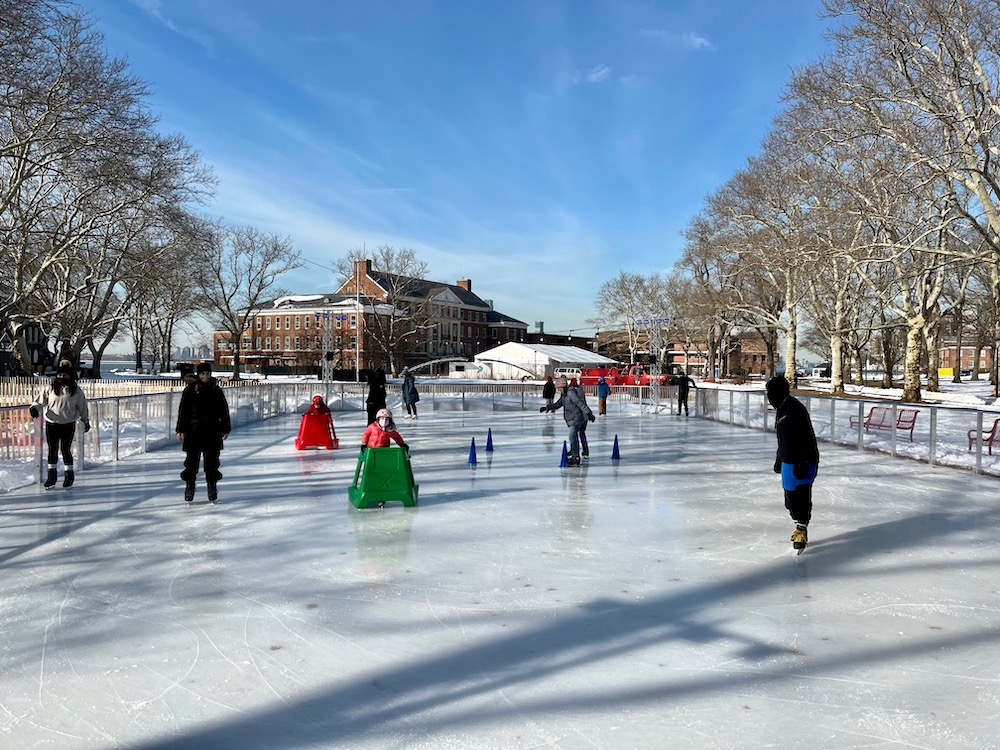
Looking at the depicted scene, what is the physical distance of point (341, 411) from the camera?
29.0 m

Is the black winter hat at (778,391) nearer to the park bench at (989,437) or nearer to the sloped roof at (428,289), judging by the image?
the park bench at (989,437)

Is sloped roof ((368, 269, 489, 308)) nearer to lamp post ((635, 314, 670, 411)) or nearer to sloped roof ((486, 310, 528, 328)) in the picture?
sloped roof ((486, 310, 528, 328))

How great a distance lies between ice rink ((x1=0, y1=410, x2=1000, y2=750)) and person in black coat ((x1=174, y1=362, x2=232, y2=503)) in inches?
21.6

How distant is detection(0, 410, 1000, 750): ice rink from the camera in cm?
336

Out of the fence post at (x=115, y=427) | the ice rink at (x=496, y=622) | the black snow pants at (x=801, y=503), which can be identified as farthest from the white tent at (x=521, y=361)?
the black snow pants at (x=801, y=503)

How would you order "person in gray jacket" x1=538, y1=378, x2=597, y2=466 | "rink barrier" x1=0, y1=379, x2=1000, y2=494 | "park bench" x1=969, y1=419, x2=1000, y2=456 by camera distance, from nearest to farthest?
"rink barrier" x1=0, y1=379, x2=1000, y2=494
"person in gray jacket" x1=538, y1=378, x2=597, y2=466
"park bench" x1=969, y1=419, x2=1000, y2=456

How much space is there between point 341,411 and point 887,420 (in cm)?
1957

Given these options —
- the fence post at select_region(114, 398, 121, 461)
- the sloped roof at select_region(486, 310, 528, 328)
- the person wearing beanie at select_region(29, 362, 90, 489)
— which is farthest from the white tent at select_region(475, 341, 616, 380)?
the person wearing beanie at select_region(29, 362, 90, 489)

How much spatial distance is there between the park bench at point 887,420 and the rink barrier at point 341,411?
0.12m

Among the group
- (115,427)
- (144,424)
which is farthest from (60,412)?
(144,424)

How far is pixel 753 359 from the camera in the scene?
127 meters

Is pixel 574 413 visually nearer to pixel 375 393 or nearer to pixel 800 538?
pixel 375 393

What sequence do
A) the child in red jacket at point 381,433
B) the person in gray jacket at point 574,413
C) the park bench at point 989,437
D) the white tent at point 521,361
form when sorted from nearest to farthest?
the child in red jacket at point 381,433 < the person in gray jacket at point 574,413 < the park bench at point 989,437 < the white tent at point 521,361

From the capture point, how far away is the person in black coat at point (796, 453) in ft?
21.8
